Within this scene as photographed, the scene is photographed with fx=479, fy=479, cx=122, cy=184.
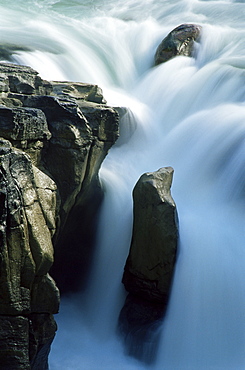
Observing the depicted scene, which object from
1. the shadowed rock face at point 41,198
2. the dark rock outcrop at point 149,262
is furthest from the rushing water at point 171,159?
the shadowed rock face at point 41,198

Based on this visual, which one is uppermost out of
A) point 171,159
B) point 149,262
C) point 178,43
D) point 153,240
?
point 178,43

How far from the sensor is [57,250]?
22.5 feet

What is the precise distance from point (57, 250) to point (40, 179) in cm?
205

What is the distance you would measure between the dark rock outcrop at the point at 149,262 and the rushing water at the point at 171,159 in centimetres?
16

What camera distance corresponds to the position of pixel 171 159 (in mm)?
8672

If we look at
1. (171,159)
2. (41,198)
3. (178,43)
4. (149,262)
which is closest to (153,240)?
(149,262)

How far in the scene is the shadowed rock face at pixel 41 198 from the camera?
4469 millimetres

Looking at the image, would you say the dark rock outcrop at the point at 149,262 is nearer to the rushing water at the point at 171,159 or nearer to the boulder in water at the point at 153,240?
the boulder in water at the point at 153,240

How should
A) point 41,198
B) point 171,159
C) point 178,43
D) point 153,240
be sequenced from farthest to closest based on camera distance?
1. point 178,43
2. point 171,159
3. point 153,240
4. point 41,198

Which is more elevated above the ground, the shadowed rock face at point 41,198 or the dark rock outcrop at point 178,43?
the dark rock outcrop at point 178,43

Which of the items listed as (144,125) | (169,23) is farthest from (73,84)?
(169,23)

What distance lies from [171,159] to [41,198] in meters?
4.18

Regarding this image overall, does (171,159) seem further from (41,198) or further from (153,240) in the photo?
(41,198)

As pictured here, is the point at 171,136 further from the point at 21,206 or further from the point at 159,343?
the point at 21,206
